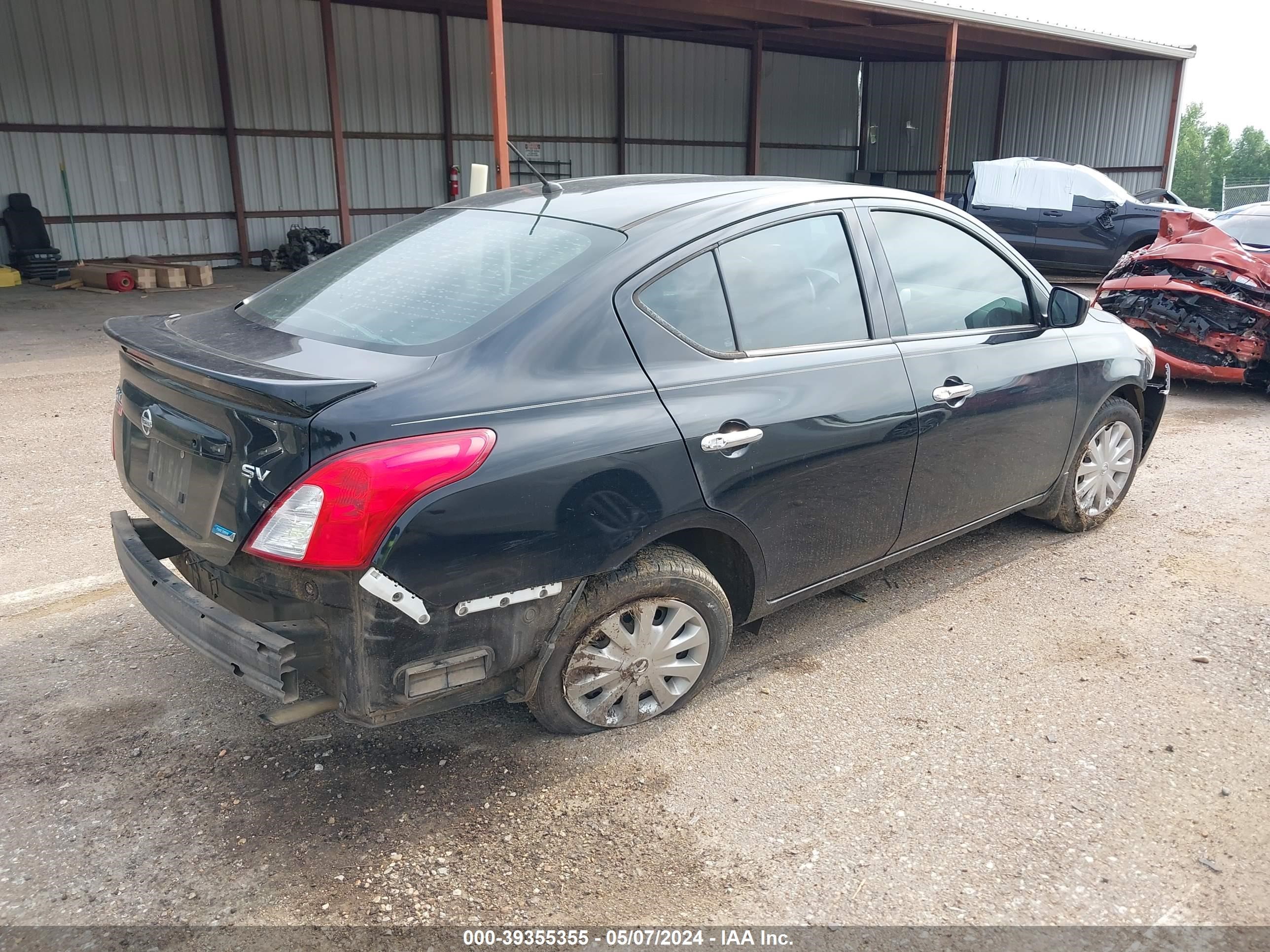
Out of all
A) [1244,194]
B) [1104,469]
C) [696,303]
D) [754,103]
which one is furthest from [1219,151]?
[696,303]

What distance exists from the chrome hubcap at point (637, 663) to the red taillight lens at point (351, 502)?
29.4 inches

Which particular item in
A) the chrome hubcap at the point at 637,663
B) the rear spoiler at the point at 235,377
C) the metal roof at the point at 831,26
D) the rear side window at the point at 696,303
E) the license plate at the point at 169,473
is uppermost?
the metal roof at the point at 831,26

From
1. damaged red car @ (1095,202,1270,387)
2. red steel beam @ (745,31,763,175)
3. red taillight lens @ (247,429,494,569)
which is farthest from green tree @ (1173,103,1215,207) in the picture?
red taillight lens @ (247,429,494,569)

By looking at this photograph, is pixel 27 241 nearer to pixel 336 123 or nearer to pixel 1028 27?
pixel 336 123

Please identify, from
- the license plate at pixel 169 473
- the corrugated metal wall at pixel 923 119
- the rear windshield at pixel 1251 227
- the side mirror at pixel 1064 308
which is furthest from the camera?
the corrugated metal wall at pixel 923 119

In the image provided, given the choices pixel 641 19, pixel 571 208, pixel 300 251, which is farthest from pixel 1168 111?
pixel 571 208

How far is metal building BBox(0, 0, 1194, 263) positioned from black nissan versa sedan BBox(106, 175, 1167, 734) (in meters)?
6.93

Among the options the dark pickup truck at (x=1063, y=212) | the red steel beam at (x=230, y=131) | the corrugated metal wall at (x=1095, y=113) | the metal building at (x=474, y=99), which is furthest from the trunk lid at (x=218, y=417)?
the corrugated metal wall at (x=1095, y=113)

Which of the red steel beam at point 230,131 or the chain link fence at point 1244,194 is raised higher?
the red steel beam at point 230,131

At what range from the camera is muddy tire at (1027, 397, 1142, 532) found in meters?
4.46

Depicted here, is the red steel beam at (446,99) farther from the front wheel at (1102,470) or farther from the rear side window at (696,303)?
the rear side window at (696,303)

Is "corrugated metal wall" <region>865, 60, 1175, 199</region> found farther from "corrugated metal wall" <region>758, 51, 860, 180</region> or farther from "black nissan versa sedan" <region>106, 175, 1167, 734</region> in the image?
"black nissan versa sedan" <region>106, 175, 1167, 734</region>

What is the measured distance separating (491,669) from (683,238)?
1.41 m

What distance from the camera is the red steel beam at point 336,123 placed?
15.1m
